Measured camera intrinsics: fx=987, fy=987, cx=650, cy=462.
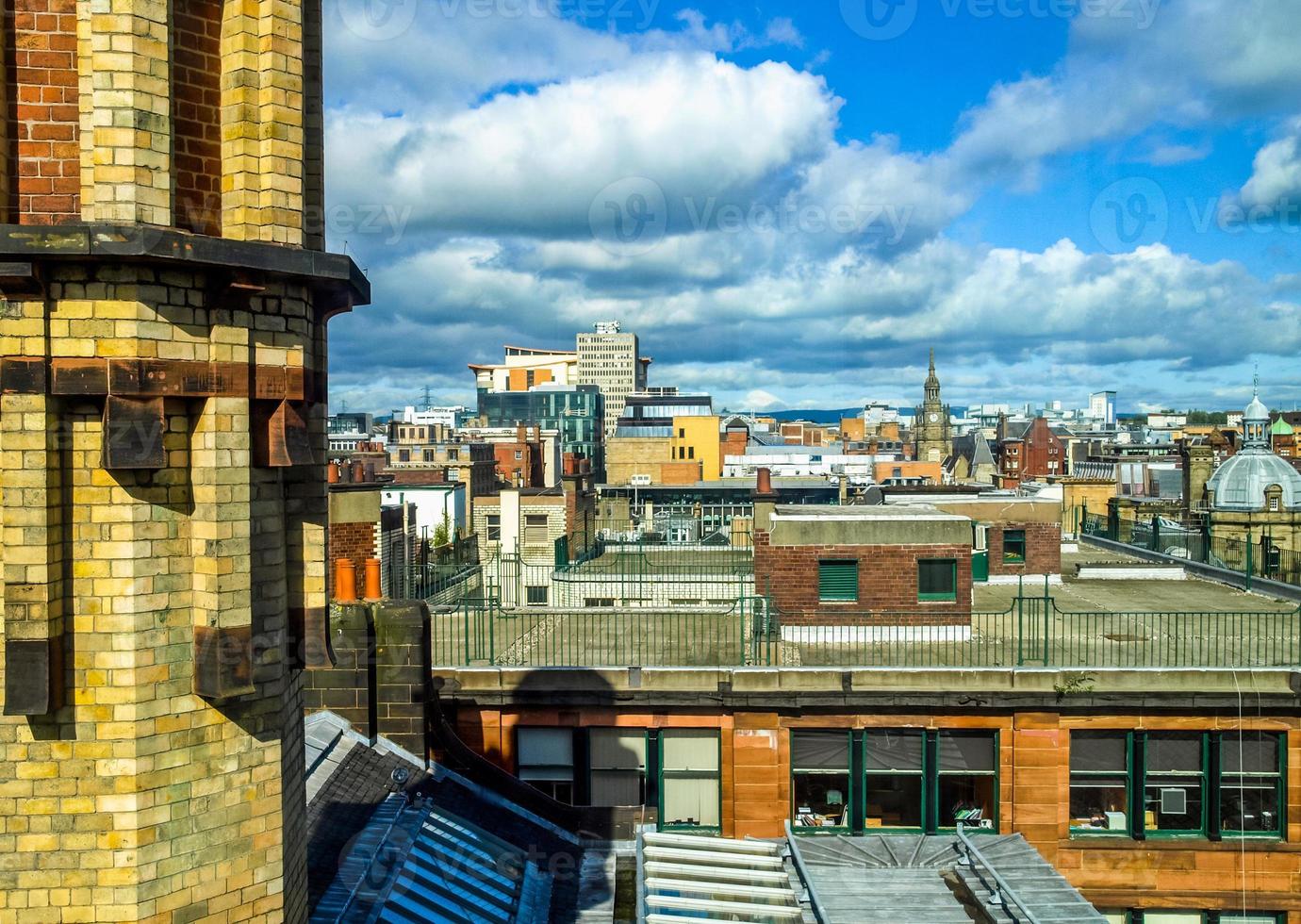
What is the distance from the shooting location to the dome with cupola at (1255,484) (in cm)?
4328

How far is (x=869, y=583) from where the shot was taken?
22.2 meters

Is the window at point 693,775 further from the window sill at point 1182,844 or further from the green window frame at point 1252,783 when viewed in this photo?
the green window frame at point 1252,783

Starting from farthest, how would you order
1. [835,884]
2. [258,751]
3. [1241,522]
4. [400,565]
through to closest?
[1241,522] → [400,565] → [835,884] → [258,751]

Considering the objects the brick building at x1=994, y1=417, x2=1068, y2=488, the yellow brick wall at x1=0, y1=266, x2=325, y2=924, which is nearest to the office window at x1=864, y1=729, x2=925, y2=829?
the yellow brick wall at x1=0, y1=266, x2=325, y2=924

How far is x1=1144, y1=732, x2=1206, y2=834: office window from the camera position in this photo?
17.9 metres

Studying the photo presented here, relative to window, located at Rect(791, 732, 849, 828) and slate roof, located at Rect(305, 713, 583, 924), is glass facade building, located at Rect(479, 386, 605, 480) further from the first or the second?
slate roof, located at Rect(305, 713, 583, 924)

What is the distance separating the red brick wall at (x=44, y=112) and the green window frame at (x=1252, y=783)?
1937 cm

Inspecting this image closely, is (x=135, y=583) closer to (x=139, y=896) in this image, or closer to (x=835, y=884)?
(x=139, y=896)

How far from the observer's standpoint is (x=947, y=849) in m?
13.5

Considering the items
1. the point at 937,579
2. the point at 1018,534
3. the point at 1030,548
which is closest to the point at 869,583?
the point at 937,579

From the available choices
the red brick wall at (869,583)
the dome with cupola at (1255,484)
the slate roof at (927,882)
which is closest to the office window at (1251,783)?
the red brick wall at (869,583)

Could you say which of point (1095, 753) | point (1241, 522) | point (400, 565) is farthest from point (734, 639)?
point (1241, 522)

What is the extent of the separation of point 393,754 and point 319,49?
8796 millimetres

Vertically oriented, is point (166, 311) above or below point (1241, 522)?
above
